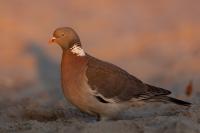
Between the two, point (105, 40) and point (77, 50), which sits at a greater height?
point (105, 40)

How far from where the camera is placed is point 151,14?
1908 cm

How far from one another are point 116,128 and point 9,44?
8.11 metres

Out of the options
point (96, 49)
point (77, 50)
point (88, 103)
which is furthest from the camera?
point (96, 49)

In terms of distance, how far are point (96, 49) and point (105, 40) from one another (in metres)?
0.65

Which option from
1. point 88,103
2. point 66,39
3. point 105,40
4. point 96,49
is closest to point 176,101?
point 88,103

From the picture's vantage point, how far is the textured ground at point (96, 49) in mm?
11258

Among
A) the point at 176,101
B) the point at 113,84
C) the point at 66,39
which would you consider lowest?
the point at 176,101

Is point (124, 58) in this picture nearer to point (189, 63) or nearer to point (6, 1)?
point (189, 63)

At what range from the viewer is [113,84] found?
10.6 m

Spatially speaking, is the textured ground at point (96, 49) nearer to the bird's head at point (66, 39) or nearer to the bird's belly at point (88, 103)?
the bird's belly at point (88, 103)

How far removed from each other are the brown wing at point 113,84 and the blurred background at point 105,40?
7.98 ft

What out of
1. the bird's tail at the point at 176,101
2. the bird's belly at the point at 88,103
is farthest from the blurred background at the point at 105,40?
the bird's belly at the point at 88,103

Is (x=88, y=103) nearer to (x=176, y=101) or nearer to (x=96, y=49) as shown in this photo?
(x=176, y=101)

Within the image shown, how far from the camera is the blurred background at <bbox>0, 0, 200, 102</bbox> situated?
1480 centimetres
